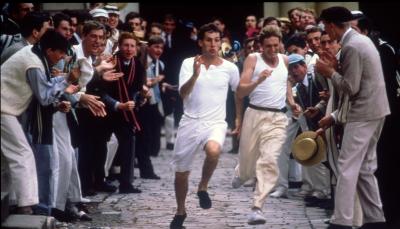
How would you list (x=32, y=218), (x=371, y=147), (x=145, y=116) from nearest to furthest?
(x=32, y=218) < (x=371, y=147) < (x=145, y=116)

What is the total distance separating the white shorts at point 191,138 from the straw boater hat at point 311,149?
0.83 m

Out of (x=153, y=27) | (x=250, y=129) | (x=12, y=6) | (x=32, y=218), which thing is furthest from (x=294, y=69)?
(x=153, y=27)

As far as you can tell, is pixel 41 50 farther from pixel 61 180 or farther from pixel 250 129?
pixel 250 129

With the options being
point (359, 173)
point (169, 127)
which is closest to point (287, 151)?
point (359, 173)

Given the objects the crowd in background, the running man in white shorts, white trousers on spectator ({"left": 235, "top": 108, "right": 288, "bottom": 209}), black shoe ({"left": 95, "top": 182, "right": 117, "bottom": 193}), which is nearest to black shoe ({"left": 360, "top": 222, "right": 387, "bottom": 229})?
the crowd in background

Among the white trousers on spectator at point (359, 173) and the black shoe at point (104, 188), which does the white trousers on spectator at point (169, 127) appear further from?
the white trousers on spectator at point (359, 173)

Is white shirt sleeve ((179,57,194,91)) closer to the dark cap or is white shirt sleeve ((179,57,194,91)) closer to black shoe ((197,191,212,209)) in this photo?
black shoe ((197,191,212,209))

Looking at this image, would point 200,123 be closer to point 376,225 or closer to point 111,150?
point 376,225

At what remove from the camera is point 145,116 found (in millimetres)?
16812

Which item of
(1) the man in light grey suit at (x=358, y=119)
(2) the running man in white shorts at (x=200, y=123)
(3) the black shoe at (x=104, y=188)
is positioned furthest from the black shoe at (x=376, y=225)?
(3) the black shoe at (x=104, y=188)

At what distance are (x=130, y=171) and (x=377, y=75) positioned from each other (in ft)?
15.8

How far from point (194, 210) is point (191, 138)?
65.7 inches

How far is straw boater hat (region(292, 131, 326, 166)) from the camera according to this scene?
37.4 feet

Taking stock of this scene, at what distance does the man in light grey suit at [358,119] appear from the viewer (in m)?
10.5
